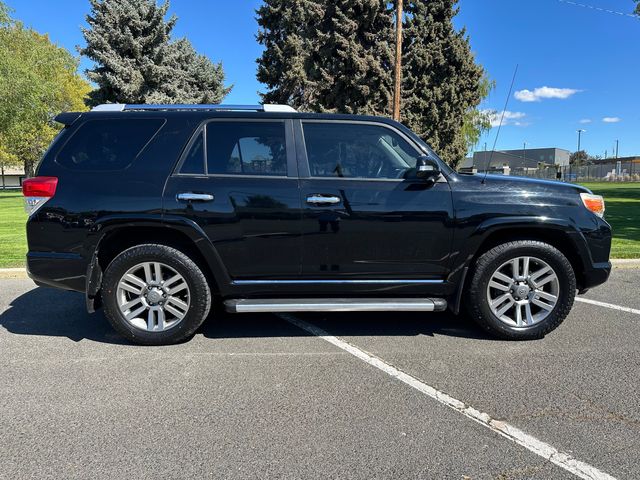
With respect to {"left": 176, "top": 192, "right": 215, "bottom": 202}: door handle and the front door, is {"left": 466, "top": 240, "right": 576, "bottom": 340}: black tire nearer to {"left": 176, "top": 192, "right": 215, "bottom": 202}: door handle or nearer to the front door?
the front door

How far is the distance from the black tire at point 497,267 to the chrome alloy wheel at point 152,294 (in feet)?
8.30

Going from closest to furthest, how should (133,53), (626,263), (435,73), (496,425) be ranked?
(496,425) → (626,263) → (133,53) → (435,73)

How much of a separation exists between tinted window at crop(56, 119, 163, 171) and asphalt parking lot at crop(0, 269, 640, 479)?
1605 mm

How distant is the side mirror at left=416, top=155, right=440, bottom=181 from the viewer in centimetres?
377

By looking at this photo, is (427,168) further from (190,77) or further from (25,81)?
(25,81)

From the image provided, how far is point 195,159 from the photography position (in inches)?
155

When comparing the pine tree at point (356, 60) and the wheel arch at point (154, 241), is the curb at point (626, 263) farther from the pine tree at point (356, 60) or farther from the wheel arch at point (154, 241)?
the pine tree at point (356, 60)

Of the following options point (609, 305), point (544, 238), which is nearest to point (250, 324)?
point (544, 238)

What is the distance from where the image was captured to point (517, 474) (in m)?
2.32

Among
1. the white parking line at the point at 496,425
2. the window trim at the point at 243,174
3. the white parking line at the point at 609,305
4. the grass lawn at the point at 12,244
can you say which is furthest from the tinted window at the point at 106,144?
the white parking line at the point at 609,305

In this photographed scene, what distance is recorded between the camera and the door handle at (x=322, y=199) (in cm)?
385

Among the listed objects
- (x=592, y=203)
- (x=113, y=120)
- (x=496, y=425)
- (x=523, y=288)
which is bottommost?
(x=496, y=425)

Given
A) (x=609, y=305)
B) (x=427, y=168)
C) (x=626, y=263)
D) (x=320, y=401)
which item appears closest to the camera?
(x=320, y=401)

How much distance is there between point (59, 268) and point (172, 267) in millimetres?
950
